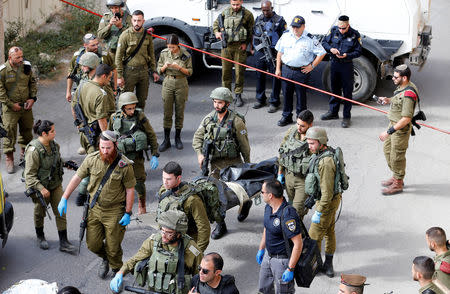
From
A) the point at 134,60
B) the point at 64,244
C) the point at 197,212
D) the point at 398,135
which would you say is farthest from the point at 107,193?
the point at 398,135

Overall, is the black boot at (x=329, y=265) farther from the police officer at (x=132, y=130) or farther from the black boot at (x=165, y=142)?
the black boot at (x=165, y=142)

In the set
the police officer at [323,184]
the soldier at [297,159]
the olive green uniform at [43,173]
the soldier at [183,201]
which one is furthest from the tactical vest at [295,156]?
the olive green uniform at [43,173]

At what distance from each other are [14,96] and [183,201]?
4190mm

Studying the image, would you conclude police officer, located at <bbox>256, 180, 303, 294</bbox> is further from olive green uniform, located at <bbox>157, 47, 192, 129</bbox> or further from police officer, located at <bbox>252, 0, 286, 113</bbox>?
police officer, located at <bbox>252, 0, 286, 113</bbox>

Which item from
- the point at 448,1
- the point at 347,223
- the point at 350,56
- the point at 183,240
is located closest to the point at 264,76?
the point at 350,56

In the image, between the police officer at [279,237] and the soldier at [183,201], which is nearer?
the police officer at [279,237]

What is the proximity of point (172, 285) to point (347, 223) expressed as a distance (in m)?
3.60

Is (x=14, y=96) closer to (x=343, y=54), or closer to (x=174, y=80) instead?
(x=174, y=80)

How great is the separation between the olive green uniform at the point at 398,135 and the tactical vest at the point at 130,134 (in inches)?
132

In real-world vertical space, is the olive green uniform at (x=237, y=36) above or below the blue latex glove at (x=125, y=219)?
above

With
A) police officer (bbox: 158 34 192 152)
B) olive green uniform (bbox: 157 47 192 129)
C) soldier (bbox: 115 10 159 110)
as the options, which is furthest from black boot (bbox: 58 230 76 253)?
soldier (bbox: 115 10 159 110)

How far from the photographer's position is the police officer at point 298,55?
11289 mm

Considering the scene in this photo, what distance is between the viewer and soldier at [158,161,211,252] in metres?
7.17

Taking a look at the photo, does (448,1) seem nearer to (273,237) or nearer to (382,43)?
(382,43)
